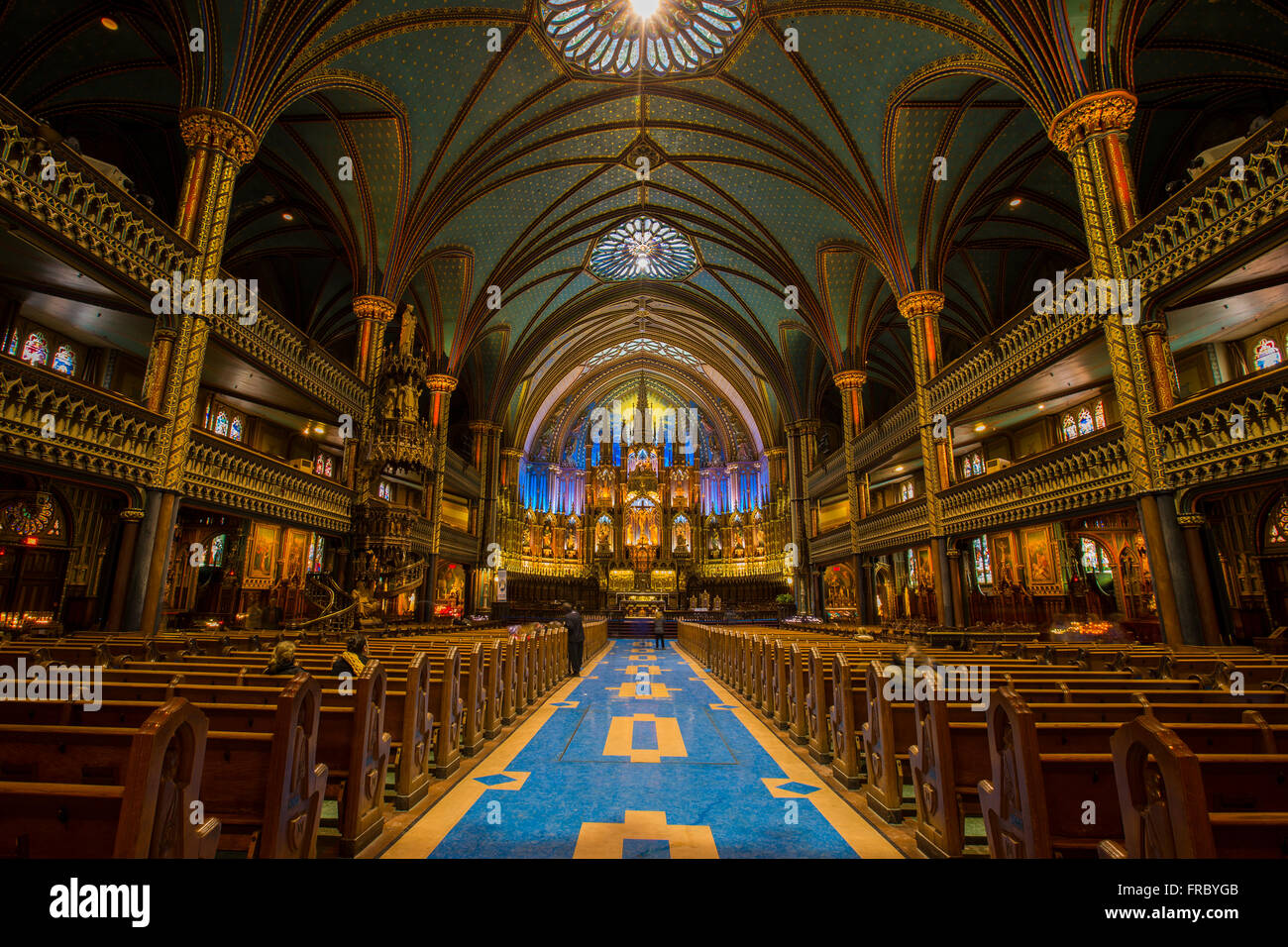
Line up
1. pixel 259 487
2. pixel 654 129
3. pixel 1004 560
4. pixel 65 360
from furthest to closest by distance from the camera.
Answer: pixel 1004 560
pixel 654 129
pixel 65 360
pixel 259 487

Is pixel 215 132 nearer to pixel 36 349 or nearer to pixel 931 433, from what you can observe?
pixel 36 349

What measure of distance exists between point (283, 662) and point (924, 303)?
1750cm

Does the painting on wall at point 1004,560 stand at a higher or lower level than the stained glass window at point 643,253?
lower

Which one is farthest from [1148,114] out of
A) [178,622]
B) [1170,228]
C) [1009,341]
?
[178,622]

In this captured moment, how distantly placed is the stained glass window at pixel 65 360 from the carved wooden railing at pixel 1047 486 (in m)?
21.9

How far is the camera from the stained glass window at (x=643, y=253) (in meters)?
25.5

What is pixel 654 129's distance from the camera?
19.2m

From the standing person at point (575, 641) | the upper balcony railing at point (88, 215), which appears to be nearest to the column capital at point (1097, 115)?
the standing person at point (575, 641)

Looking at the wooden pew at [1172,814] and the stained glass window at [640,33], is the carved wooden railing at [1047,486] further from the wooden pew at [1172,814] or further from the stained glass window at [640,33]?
the stained glass window at [640,33]

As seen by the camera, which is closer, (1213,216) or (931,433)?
(1213,216)

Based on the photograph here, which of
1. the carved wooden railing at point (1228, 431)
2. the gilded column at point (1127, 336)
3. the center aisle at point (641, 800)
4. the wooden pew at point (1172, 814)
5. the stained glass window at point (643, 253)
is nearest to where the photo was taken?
the wooden pew at point (1172, 814)

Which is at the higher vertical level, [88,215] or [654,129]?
[654,129]

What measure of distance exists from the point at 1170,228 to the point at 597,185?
1783 centimetres

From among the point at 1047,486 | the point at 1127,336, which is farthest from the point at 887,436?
the point at 1127,336
